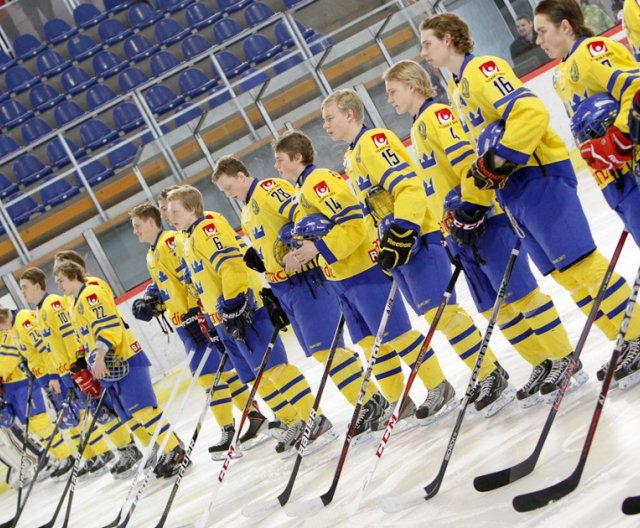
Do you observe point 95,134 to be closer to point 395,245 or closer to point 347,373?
point 347,373

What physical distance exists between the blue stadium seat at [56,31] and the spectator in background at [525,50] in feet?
20.8

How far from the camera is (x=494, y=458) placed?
304 cm

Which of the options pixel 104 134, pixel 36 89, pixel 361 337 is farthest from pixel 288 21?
pixel 361 337

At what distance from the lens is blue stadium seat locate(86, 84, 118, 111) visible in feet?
38.5

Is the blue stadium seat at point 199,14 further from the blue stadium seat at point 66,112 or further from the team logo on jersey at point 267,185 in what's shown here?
the team logo on jersey at point 267,185

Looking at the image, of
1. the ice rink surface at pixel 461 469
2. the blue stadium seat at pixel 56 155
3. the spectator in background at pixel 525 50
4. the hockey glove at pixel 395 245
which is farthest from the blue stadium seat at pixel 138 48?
the hockey glove at pixel 395 245

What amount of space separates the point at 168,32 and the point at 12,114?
2195 mm

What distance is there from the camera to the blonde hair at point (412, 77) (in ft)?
11.6

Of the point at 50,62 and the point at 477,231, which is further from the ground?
the point at 50,62

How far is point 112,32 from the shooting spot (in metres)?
12.1

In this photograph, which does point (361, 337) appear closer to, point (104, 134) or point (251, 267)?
point (251, 267)

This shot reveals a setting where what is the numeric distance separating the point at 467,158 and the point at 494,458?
108cm

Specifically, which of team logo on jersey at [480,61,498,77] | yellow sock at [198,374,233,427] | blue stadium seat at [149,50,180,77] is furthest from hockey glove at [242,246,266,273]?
blue stadium seat at [149,50,180,77]

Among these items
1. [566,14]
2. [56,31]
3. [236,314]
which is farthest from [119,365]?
[56,31]
